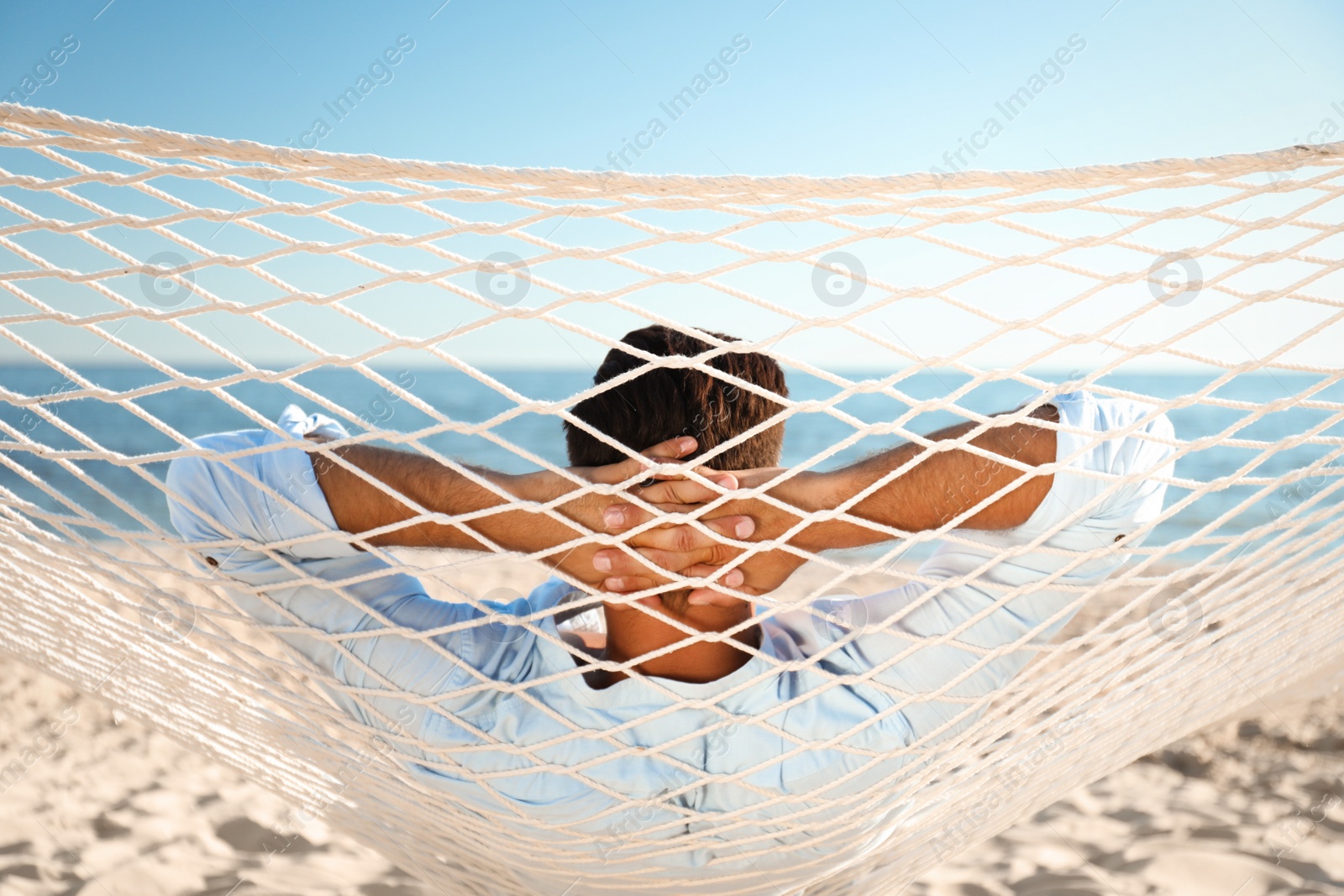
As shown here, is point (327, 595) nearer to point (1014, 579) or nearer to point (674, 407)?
point (674, 407)

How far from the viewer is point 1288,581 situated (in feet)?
3.54

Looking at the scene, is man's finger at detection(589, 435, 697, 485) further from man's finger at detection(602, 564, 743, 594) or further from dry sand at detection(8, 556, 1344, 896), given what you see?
dry sand at detection(8, 556, 1344, 896)

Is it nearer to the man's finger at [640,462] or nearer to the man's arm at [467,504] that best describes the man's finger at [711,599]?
the man's arm at [467,504]

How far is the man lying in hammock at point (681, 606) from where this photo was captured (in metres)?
0.90

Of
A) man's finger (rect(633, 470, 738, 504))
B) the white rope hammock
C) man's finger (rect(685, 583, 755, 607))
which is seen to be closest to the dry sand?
the white rope hammock

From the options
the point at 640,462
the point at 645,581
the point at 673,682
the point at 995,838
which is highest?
the point at 640,462

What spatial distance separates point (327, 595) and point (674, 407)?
1.44 feet

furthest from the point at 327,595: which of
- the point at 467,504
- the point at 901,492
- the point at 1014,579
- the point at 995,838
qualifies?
the point at 995,838

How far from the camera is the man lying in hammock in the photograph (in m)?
0.90

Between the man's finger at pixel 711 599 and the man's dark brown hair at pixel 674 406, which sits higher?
the man's dark brown hair at pixel 674 406

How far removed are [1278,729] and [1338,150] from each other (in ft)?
5.73

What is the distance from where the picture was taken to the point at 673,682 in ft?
3.39

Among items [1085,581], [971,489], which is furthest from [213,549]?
[1085,581]

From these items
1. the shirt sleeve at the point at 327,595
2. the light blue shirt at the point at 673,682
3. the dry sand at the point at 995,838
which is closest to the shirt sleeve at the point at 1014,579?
the light blue shirt at the point at 673,682
